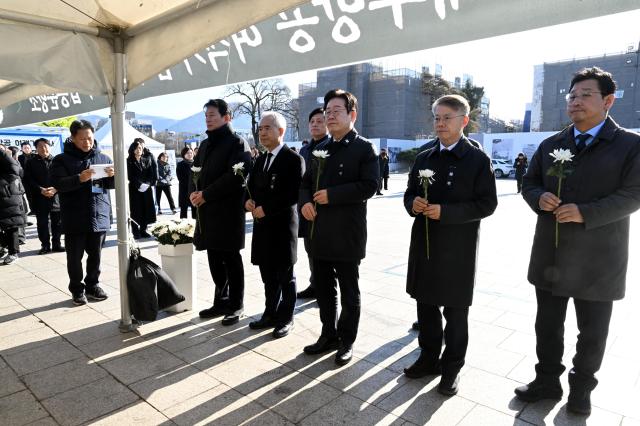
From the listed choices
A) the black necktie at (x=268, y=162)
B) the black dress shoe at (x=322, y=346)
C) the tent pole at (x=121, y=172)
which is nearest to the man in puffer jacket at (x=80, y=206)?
the tent pole at (x=121, y=172)

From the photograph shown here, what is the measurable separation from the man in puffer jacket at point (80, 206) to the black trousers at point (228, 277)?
145cm

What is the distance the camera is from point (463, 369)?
11.0 feet

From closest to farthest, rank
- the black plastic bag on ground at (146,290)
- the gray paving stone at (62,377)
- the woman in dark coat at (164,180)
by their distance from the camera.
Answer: the gray paving stone at (62,377) → the black plastic bag on ground at (146,290) → the woman in dark coat at (164,180)

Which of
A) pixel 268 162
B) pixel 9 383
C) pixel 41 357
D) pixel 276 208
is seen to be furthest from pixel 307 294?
pixel 9 383

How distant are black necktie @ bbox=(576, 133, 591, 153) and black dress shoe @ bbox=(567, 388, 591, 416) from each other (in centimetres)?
147

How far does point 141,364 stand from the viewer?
3.43m

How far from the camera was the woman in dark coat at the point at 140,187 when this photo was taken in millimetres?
8703

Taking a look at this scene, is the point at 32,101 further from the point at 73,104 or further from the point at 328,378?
the point at 328,378

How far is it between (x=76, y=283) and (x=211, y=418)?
2908 millimetres

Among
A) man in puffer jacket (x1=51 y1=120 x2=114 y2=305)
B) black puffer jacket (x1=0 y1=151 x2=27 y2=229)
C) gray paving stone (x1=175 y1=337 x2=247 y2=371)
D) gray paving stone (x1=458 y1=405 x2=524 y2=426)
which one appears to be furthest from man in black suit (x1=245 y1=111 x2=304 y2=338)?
black puffer jacket (x1=0 y1=151 x2=27 y2=229)

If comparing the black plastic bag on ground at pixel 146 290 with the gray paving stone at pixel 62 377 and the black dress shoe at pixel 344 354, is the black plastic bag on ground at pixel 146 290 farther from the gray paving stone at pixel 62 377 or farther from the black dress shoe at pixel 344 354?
the black dress shoe at pixel 344 354

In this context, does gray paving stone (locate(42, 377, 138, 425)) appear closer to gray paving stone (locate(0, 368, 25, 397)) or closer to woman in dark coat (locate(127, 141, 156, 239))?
gray paving stone (locate(0, 368, 25, 397))

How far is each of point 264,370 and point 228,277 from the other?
4.25 feet

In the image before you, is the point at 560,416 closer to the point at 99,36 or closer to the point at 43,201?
the point at 99,36
